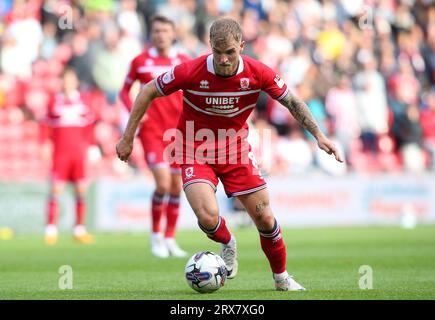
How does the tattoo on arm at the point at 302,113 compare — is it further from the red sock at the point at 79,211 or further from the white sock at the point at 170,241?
the red sock at the point at 79,211

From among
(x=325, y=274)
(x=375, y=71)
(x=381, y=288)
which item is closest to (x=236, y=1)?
(x=375, y=71)

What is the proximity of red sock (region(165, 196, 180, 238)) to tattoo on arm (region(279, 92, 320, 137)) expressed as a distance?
4.86 meters

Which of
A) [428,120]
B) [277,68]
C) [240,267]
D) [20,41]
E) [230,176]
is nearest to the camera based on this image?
[230,176]

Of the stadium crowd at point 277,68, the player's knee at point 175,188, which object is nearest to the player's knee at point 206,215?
the player's knee at point 175,188

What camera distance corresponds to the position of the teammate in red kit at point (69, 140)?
16297mm

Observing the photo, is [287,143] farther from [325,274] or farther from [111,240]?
[325,274]

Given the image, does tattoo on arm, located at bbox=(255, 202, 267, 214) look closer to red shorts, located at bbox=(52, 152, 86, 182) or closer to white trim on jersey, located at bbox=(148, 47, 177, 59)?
white trim on jersey, located at bbox=(148, 47, 177, 59)

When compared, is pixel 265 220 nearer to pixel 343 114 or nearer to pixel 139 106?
pixel 139 106

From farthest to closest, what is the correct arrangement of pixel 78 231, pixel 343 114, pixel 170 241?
1. pixel 343 114
2. pixel 78 231
3. pixel 170 241

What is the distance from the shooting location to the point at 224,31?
7871 mm

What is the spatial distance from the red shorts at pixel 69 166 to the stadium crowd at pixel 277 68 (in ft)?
7.55

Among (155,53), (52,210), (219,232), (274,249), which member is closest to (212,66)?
(219,232)

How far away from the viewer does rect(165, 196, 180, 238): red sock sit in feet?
42.5

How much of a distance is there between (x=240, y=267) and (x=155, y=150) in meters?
2.53
